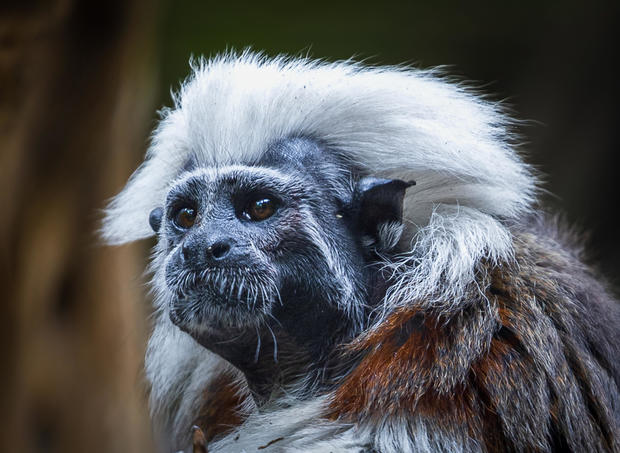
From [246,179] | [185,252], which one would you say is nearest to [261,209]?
[246,179]

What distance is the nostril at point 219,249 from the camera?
3.59 meters

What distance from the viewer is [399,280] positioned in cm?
376

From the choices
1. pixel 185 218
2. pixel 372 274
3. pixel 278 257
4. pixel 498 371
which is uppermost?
pixel 185 218

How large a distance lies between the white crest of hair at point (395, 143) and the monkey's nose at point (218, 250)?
482 mm

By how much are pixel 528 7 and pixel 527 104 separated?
1.22m

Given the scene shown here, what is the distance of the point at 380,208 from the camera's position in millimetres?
3791

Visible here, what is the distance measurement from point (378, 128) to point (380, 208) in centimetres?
42

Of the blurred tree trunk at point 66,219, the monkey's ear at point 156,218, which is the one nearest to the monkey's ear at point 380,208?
the monkey's ear at point 156,218

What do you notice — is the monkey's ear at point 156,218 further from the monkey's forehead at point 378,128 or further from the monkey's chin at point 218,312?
the monkey's chin at point 218,312

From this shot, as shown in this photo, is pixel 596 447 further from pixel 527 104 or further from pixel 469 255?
pixel 527 104

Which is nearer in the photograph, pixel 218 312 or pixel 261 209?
pixel 218 312

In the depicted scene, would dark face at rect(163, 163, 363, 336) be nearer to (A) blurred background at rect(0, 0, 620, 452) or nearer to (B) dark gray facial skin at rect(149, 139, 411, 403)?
(B) dark gray facial skin at rect(149, 139, 411, 403)

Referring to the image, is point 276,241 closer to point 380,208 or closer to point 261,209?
point 261,209

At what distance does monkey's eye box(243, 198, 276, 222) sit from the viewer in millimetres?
3732
